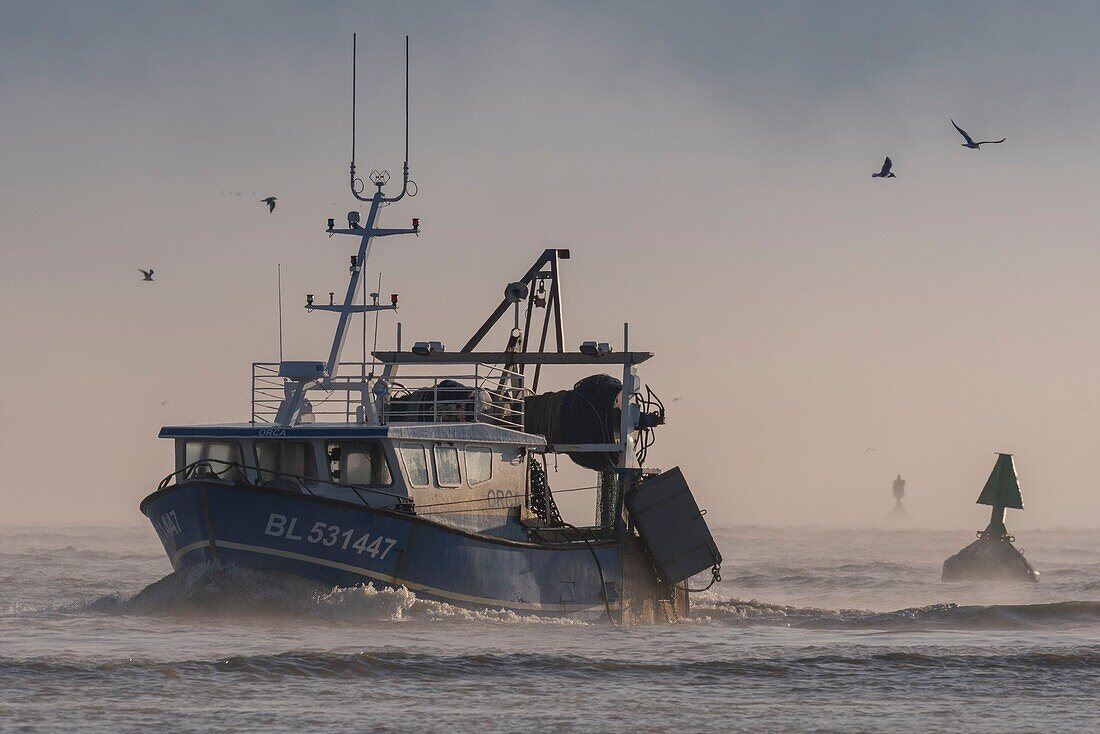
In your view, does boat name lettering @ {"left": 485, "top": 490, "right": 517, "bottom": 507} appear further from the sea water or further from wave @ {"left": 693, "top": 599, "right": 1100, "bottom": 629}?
wave @ {"left": 693, "top": 599, "right": 1100, "bottom": 629}

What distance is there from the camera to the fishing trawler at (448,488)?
914 inches

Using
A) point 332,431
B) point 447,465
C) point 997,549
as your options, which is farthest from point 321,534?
point 997,549

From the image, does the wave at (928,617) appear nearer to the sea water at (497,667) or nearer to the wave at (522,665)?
the sea water at (497,667)

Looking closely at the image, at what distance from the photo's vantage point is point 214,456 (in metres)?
25.3

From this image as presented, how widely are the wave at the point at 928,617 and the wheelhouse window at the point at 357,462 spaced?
9313mm

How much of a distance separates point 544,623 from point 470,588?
2227 millimetres

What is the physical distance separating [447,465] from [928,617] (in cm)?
1118

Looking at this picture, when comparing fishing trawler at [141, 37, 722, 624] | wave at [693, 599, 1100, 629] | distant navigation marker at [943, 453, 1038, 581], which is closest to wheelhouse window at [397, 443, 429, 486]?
fishing trawler at [141, 37, 722, 624]

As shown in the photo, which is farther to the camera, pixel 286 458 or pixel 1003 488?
pixel 1003 488

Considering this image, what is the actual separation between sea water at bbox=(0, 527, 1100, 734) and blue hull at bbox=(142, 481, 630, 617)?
0.29 meters

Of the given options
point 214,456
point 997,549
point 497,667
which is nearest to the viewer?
point 497,667

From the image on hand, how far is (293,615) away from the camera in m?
23.2

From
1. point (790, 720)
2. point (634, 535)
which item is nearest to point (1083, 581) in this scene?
point (634, 535)

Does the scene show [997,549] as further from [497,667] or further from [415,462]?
[497,667]
